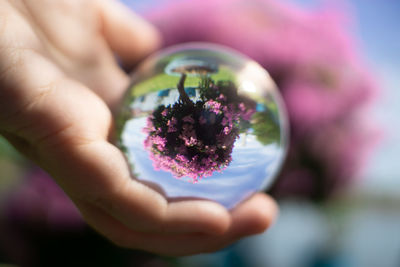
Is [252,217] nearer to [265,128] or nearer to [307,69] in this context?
[265,128]

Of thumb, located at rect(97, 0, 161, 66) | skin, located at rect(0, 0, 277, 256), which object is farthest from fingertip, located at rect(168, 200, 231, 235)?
thumb, located at rect(97, 0, 161, 66)

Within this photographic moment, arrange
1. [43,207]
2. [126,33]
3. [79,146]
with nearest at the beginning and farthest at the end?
[79,146] → [126,33] → [43,207]

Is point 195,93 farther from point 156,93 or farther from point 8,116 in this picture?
point 8,116

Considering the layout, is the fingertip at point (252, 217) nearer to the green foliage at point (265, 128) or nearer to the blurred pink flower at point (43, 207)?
the green foliage at point (265, 128)

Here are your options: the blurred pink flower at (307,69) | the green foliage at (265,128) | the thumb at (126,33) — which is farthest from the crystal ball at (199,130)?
the blurred pink flower at (307,69)

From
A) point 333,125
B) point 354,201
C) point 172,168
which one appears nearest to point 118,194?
point 172,168

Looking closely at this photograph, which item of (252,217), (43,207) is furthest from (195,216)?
(43,207)
